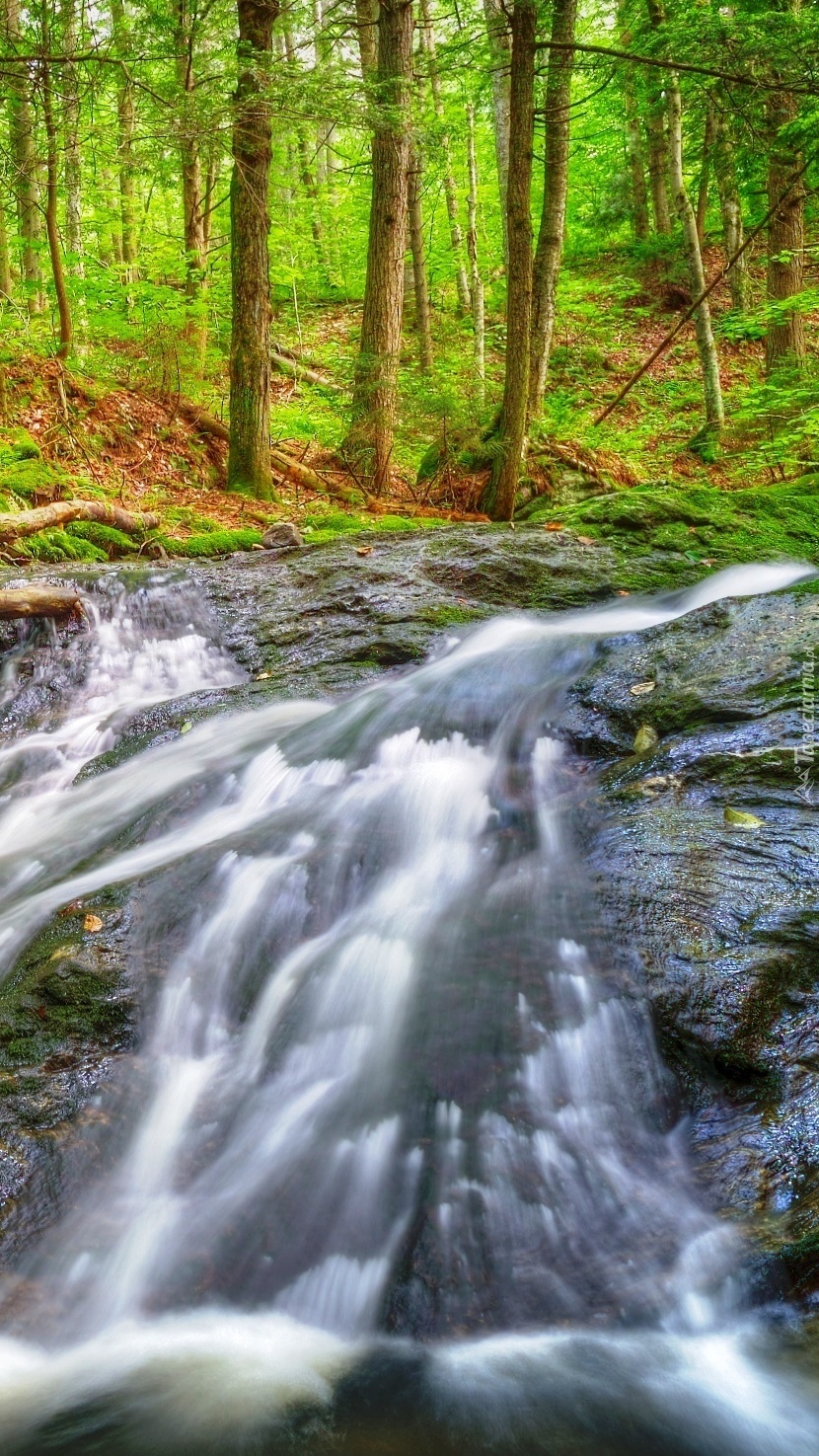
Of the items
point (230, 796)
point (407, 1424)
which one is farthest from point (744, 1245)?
point (230, 796)

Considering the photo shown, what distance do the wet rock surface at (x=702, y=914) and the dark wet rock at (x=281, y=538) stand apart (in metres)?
2.44

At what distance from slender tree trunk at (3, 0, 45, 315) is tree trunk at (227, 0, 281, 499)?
73.9 inches

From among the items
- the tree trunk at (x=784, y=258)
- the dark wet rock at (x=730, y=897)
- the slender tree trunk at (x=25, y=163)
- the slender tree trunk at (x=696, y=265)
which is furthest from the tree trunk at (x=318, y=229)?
the dark wet rock at (x=730, y=897)

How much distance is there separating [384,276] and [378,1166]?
31.1 ft

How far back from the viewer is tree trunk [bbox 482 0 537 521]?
678 cm

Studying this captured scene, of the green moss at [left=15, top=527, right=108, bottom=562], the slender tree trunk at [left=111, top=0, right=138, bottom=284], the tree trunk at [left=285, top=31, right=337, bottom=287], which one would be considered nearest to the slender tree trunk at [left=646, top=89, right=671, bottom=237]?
the tree trunk at [left=285, top=31, right=337, bottom=287]

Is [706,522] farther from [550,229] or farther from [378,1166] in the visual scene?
[378,1166]

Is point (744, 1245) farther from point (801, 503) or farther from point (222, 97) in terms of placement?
point (222, 97)

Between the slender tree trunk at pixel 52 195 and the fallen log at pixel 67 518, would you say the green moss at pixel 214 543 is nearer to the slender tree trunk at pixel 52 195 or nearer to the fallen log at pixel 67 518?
the fallen log at pixel 67 518

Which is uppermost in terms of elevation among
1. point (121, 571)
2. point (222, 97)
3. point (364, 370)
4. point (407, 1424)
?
point (222, 97)

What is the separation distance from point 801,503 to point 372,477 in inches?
181

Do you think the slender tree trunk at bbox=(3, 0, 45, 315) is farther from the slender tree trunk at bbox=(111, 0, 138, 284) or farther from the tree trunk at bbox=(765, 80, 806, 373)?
the tree trunk at bbox=(765, 80, 806, 373)

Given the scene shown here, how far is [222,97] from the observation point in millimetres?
8000

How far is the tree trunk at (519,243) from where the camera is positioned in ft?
22.2
